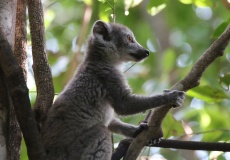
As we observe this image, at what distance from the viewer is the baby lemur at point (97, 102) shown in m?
5.78

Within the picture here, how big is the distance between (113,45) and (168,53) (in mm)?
1208

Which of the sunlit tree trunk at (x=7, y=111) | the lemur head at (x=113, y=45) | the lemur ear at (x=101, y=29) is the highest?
the sunlit tree trunk at (x=7, y=111)

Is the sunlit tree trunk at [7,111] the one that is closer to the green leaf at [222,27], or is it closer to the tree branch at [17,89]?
the tree branch at [17,89]

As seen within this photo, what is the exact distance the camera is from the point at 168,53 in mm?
8203

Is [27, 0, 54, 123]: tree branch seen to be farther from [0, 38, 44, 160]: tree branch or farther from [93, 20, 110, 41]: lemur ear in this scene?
[93, 20, 110, 41]: lemur ear

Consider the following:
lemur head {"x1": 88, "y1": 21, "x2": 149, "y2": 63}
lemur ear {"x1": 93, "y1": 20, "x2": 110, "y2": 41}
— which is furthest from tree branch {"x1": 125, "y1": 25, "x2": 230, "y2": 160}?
lemur ear {"x1": 93, "y1": 20, "x2": 110, "y2": 41}

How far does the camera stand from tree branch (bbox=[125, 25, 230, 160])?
512cm

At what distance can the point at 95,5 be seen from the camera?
1091 cm

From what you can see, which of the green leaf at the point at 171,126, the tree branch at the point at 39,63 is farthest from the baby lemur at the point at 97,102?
the green leaf at the point at 171,126

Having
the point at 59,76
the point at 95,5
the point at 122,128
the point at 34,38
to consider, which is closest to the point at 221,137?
the point at 122,128

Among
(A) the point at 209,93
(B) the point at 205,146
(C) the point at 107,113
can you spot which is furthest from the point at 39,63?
(A) the point at 209,93

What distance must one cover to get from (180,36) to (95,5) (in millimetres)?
3453

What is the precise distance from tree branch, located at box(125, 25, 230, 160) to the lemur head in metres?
2.00

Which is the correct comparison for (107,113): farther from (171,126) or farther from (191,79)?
(191,79)
